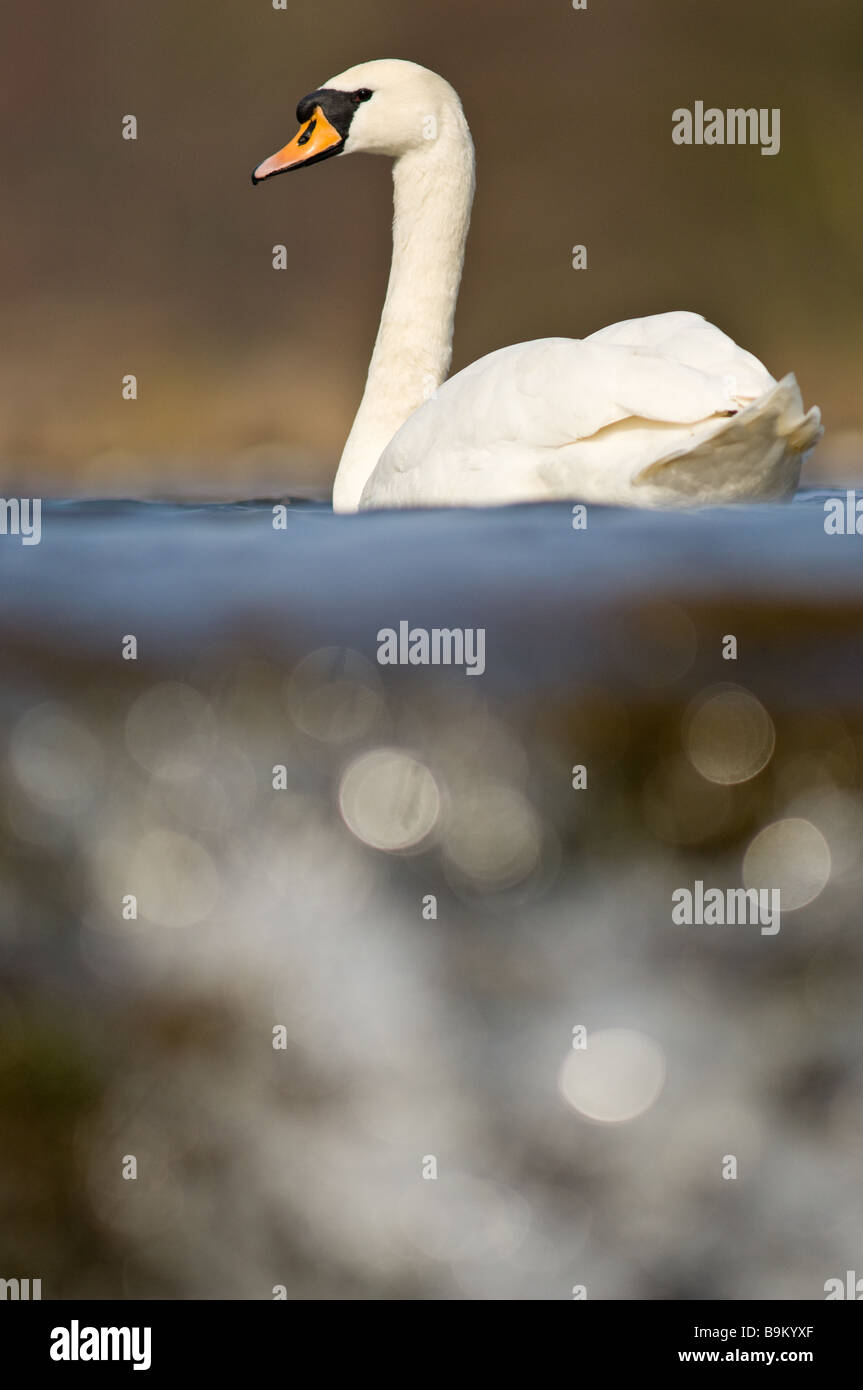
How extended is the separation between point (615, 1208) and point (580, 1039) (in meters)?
0.28

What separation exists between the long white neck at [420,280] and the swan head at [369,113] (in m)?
0.07

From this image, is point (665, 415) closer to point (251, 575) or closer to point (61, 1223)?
point (251, 575)

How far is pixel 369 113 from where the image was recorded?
231 inches

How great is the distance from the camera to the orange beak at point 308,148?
5.86m

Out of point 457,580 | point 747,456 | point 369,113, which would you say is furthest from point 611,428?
point 369,113

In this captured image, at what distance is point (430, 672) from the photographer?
297cm

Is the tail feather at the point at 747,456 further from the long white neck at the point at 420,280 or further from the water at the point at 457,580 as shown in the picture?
the long white neck at the point at 420,280

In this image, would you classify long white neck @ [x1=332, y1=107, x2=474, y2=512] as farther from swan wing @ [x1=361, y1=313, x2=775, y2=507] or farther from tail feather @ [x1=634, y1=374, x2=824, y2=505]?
tail feather @ [x1=634, y1=374, x2=824, y2=505]

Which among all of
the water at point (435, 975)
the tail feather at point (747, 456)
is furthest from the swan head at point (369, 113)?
the water at point (435, 975)

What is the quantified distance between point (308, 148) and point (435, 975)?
3989 mm

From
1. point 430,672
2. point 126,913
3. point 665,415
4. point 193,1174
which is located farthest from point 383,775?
point 665,415

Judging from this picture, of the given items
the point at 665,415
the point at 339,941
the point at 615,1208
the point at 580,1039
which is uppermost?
the point at 665,415

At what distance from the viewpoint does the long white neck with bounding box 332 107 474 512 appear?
5965mm

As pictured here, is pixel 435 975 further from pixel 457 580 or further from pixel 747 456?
pixel 747 456
